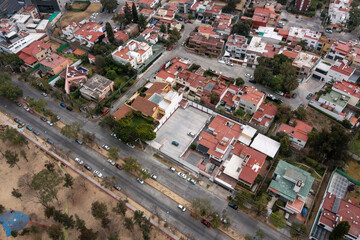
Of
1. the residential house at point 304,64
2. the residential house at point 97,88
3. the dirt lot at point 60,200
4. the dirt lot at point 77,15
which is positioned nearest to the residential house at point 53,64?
the residential house at point 97,88

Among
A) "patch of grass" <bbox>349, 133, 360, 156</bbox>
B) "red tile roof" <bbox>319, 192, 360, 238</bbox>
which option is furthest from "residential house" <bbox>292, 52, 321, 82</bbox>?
"red tile roof" <bbox>319, 192, 360, 238</bbox>

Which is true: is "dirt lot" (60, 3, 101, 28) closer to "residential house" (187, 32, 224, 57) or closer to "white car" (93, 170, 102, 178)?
"residential house" (187, 32, 224, 57)

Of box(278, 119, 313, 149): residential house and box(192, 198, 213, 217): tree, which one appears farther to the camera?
box(278, 119, 313, 149): residential house

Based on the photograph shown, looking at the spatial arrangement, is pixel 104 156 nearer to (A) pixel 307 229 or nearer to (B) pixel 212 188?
(B) pixel 212 188

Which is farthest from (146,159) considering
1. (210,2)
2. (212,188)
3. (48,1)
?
(48,1)

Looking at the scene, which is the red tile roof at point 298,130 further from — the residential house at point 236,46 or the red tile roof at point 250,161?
the residential house at point 236,46

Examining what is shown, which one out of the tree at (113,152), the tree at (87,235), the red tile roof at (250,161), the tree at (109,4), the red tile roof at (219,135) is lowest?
the red tile roof at (250,161)
